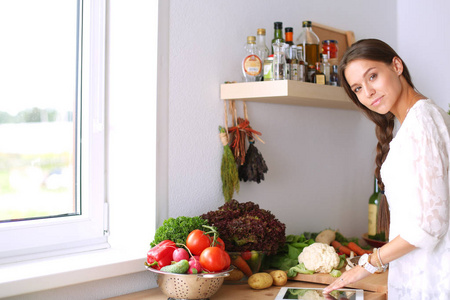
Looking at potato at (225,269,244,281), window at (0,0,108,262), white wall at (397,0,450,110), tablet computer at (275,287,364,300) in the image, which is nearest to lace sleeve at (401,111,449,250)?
tablet computer at (275,287,364,300)

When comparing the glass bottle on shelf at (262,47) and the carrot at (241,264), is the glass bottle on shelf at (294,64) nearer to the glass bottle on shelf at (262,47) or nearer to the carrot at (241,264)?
the glass bottle on shelf at (262,47)

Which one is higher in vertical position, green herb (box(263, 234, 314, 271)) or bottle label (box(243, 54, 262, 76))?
bottle label (box(243, 54, 262, 76))

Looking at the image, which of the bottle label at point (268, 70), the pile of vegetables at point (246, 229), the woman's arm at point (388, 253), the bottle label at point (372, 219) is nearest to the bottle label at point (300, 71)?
the bottle label at point (268, 70)

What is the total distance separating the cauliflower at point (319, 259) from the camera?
5.83 ft

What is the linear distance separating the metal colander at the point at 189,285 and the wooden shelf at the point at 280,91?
65cm

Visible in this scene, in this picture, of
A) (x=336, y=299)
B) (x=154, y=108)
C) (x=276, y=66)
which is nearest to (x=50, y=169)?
(x=154, y=108)

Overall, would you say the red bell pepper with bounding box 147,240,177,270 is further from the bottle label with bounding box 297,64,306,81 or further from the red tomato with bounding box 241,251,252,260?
the bottle label with bounding box 297,64,306,81

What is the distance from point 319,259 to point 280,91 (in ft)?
1.91

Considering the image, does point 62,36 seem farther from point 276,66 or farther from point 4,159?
point 276,66

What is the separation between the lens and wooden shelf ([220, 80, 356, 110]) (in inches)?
71.1

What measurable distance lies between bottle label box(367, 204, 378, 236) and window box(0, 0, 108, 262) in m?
1.24

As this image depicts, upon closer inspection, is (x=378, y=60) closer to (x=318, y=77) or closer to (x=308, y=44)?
(x=318, y=77)

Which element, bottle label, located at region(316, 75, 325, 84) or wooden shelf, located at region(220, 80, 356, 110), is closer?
wooden shelf, located at region(220, 80, 356, 110)

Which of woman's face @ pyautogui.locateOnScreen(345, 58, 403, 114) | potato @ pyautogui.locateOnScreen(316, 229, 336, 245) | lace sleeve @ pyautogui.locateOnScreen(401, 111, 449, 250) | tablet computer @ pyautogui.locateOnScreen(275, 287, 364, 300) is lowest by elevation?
tablet computer @ pyautogui.locateOnScreen(275, 287, 364, 300)
